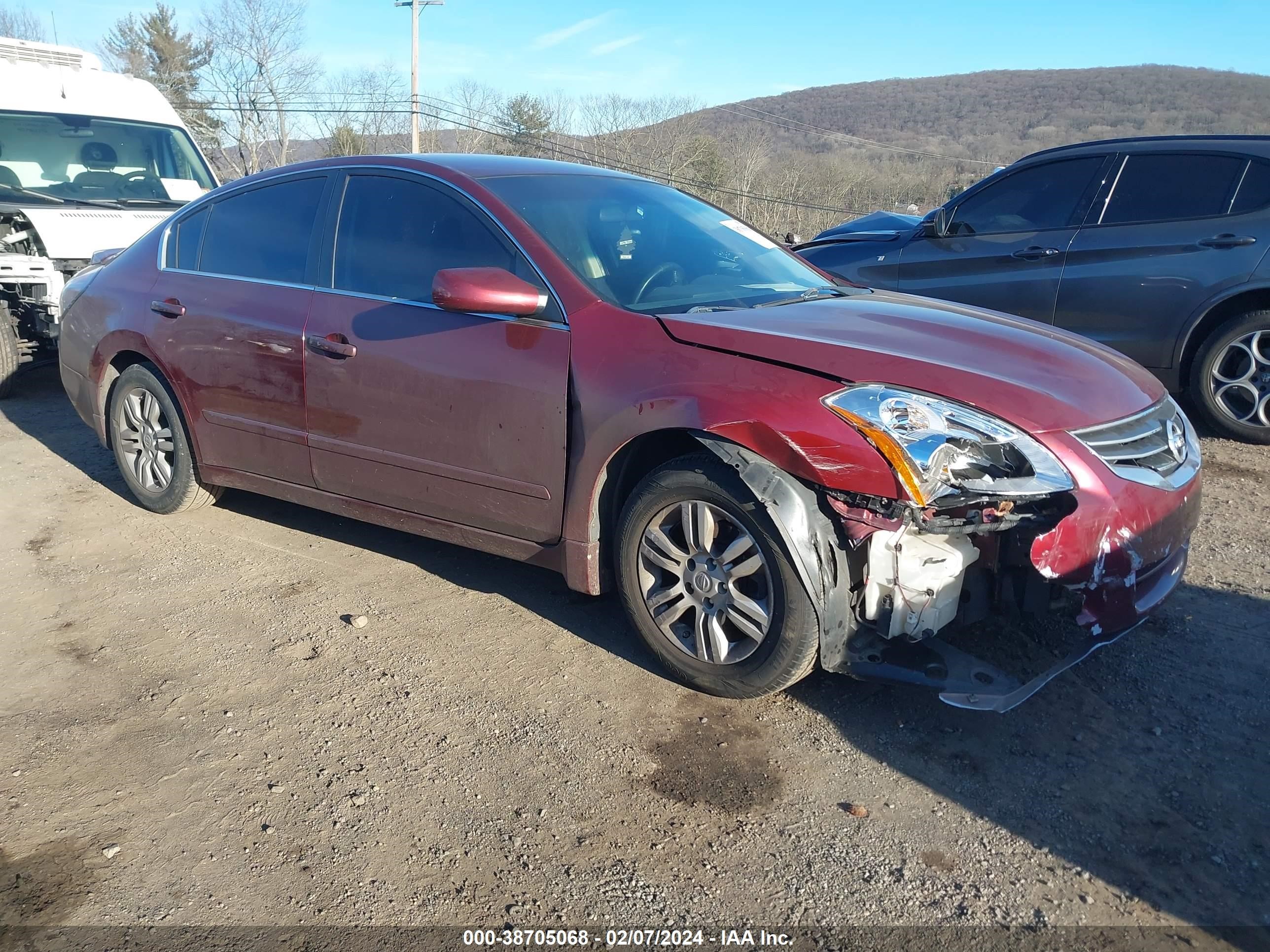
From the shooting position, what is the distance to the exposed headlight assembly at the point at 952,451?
Result: 2801 millimetres

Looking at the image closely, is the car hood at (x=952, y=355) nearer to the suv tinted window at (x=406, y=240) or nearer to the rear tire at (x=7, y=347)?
the suv tinted window at (x=406, y=240)

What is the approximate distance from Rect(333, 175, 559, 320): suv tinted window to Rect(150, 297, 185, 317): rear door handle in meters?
1.07

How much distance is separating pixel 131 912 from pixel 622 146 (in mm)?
34803

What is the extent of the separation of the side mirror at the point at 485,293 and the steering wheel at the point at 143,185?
21.1 feet

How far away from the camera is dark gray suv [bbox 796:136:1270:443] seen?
5.84 meters

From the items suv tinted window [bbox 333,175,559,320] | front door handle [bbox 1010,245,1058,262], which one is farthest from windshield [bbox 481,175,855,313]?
front door handle [bbox 1010,245,1058,262]

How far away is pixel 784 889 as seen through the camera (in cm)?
238

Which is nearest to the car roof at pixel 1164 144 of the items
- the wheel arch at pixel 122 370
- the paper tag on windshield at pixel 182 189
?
the wheel arch at pixel 122 370

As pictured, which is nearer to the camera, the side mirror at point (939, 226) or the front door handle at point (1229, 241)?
the front door handle at point (1229, 241)

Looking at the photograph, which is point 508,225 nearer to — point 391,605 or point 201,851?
point 391,605

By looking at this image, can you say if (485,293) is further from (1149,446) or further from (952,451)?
(1149,446)

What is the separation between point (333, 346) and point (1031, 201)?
4.97 metres

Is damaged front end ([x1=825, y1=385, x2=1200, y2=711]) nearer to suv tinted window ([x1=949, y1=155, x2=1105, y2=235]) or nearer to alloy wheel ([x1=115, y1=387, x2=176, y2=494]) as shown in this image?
alloy wheel ([x1=115, y1=387, x2=176, y2=494])

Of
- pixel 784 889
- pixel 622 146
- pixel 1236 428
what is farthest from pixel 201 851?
pixel 622 146
